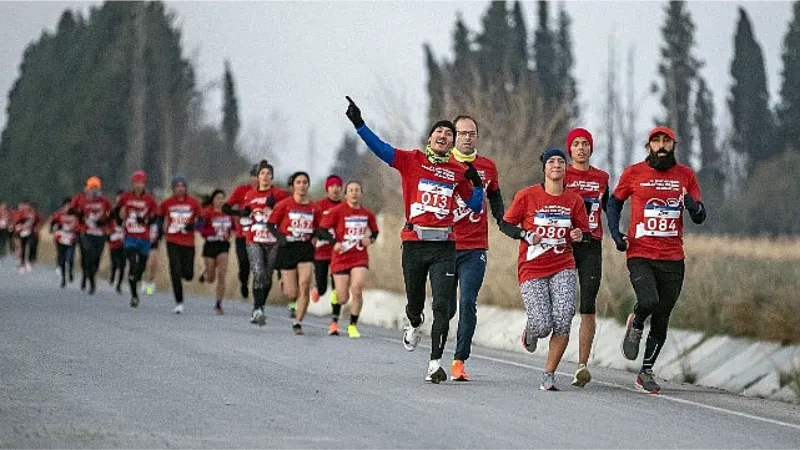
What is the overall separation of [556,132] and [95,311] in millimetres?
23914

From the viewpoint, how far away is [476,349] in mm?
19188

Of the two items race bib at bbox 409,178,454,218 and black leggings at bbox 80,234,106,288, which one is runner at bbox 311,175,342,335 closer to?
race bib at bbox 409,178,454,218

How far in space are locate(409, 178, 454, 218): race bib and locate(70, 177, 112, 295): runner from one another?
18.2 meters

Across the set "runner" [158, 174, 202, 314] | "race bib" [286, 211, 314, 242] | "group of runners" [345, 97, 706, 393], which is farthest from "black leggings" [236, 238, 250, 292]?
"group of runners" [345, 97, 706, 393]

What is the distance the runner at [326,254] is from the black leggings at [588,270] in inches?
265

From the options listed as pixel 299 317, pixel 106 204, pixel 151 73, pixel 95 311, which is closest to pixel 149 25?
pixel 151 73

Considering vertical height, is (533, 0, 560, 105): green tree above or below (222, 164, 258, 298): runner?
above

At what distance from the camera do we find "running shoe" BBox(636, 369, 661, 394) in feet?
44.1

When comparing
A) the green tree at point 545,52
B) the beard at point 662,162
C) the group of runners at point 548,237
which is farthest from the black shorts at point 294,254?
the green tree at point 545,52

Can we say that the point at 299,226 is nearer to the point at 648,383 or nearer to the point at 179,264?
the point at 179,264

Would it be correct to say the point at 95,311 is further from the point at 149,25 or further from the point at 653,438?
the point at 149,25

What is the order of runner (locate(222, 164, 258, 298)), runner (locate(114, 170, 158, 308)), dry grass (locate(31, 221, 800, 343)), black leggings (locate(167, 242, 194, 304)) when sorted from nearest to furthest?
1. dry grass (locate(31, 221, 800, 343))
2. runner (locate(222, 164, 258, 298))
3. black leggings (locate(167, 242, 194, 304))
4. runner (locate(114, 170, 158, 308))

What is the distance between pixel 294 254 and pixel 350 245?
3.18 feet

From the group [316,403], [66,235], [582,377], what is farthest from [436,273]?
[66,235]
